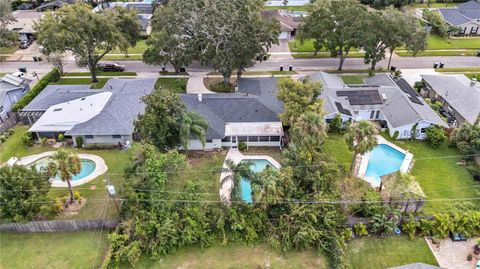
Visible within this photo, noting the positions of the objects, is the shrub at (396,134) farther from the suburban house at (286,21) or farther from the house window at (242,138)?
the suburban house at (286,21)

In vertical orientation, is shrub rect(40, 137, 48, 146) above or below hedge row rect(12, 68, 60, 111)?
below

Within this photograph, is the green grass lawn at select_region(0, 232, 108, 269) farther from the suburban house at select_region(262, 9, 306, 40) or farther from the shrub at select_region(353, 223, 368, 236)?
the suburban house at select_region(262, 9, 306, 40)

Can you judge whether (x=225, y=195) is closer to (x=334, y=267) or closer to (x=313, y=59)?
(x=334, y=267)

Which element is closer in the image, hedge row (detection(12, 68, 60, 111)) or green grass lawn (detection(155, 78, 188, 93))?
hedge row (detection(12, 68, 60, 111))

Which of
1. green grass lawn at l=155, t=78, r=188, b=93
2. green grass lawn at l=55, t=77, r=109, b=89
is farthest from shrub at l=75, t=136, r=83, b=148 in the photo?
green grass lawn at l=55, t=77, r=109, b=89

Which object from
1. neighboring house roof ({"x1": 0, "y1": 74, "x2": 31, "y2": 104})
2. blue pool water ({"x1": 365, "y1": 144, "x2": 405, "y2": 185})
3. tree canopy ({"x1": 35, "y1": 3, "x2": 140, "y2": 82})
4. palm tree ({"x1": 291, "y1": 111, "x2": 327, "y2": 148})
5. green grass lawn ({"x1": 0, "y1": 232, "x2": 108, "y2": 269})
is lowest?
green grass lawn ({"x1": 0, "y1": 232, "x2": 108, "y2": 269})

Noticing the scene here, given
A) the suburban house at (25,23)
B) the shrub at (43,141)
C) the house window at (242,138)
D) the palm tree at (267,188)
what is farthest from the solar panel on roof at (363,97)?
the suburban house at (25,23)

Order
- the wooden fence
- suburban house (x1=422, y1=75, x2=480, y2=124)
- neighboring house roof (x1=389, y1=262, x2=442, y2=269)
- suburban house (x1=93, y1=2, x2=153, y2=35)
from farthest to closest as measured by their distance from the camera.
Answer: suburban house (x1=93, y1=2, x2=153, y2=35) < suburban house (x1=422, y1=75, x2=480, y2=124) < the wooden fence < neighboring house roof (x1=389, y1=262, x2=442, y2=269)

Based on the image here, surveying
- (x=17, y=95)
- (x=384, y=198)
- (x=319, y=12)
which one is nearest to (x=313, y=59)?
(x=319, y=12)
